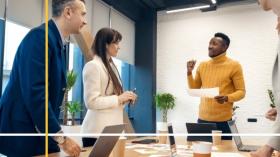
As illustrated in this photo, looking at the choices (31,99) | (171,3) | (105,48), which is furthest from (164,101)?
(31,99)

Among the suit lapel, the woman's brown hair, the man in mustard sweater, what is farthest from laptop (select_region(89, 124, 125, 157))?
the man in mustard sweater

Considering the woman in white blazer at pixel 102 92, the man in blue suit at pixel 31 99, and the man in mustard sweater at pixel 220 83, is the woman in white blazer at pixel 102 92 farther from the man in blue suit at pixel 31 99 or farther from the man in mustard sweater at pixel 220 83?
the man in mustard sweater at pixel 220 83

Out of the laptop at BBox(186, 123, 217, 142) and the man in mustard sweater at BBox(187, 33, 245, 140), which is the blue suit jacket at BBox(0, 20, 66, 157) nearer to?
the laptop at BBox(186, 123, 217, 142)

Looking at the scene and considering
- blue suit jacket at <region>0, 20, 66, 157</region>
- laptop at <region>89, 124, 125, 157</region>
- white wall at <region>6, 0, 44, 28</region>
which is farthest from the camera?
white wall at <region>6, 0, 44, 28</region>

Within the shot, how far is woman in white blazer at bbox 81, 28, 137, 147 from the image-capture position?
1750mm

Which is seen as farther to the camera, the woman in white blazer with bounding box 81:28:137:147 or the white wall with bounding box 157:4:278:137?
the white wall with bounding box 157:4:278:137

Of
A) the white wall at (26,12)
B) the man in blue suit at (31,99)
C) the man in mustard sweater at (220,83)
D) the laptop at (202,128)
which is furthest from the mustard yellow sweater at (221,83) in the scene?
the white wall at (26,12)

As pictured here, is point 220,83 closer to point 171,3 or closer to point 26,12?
point 26,12

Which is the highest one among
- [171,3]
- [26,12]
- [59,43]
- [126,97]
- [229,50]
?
[171,3]

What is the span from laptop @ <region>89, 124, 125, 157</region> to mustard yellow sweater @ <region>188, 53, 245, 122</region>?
130 centimetres

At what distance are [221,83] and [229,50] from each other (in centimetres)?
367

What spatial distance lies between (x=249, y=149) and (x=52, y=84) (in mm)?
1095

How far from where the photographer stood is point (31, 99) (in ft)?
4.06

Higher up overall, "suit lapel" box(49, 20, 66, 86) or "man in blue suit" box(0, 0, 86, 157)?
"suit lapel" box(49, 20, 66, 86)
